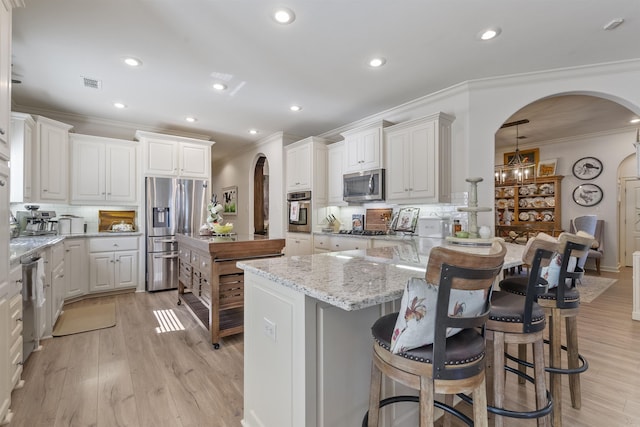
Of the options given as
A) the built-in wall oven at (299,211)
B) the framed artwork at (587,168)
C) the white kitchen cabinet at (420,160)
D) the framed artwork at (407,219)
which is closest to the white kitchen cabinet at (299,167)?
the built-in wall oven at (299,211)

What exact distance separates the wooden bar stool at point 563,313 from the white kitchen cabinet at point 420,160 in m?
1.92

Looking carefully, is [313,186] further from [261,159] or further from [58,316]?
[58,316]

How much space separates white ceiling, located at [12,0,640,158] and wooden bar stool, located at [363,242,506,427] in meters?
2.07

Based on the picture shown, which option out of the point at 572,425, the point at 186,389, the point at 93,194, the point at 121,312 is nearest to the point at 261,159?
the point at 93,194

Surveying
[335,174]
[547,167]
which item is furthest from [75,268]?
[547,167]

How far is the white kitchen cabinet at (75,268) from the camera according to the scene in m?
3.94

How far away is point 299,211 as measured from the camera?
5309 millimetres

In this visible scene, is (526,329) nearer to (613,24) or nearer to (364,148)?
(613,24)

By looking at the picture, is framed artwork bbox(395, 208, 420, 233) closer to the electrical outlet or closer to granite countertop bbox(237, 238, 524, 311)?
granite countertop bbox(237, 238, 524, 311)

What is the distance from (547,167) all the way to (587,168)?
2.30 ft

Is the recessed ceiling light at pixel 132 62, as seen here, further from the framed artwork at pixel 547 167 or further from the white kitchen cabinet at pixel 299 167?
the framed artwork at pixel 547 167

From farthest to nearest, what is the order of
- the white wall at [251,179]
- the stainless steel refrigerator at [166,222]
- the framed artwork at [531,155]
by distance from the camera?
the framed artwork at [531,155] → the white wall at [251,179] → the stainless steel refrigerator at [166,222]

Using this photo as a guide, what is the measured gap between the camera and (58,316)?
3.39 meters

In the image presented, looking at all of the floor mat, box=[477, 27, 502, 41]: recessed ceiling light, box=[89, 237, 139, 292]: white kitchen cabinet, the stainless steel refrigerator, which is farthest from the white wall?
box=[477, 27, 502, 41]: recessed ceiling light
